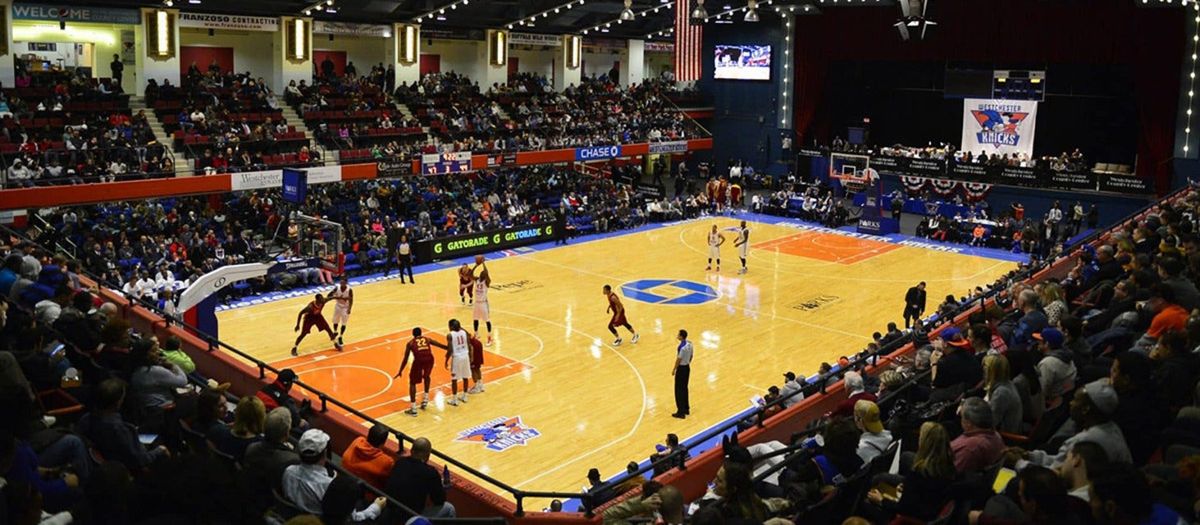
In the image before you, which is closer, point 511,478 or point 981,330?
point 981,330

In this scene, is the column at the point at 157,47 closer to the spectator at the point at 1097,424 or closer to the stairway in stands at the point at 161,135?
the stairway in stands at the point at 161,135

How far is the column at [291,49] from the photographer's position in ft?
129

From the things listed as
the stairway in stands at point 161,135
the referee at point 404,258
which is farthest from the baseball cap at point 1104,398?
the stairway in stands at point 161,135

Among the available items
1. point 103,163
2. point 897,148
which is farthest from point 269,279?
point 897,148

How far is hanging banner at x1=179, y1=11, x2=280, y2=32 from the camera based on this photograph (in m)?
36.9

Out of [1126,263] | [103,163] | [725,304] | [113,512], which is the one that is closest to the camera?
[113,512]

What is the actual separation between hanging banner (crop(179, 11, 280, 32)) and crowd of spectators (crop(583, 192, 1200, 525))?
32.6m

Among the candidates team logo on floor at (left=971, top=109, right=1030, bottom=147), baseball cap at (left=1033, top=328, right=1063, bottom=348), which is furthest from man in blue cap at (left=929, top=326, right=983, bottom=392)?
team logo on floor at (left=971, top=109, right=1030, bottom=147)

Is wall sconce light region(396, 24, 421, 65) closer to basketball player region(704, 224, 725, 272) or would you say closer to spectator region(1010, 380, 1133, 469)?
basketball player region(704, 224, 725, 272)

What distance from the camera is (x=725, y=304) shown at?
26.7m

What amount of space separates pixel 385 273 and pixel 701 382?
43.8ft

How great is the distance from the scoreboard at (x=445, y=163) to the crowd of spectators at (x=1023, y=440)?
87.6 ft

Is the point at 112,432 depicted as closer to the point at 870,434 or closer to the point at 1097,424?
the point at 870,434

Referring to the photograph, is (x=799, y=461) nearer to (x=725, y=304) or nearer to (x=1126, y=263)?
(x=1126, y=263)
